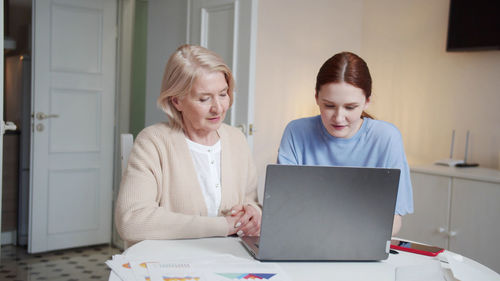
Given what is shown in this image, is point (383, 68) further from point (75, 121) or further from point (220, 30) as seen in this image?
point (75, 121)

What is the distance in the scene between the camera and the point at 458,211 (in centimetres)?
314

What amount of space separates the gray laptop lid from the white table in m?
0.03

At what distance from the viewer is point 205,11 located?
3.25 metres

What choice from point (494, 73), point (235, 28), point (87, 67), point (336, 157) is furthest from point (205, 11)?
point (494, 73)

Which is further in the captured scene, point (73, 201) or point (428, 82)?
point (73, 201)

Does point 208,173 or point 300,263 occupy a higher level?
point 208,173

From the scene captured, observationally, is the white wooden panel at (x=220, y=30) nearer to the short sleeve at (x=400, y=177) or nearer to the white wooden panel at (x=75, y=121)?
the white wooden panel at (x=75, y=121)

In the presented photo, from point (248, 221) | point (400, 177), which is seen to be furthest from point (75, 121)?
point (400, 177)

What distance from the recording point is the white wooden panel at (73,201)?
3812 mm

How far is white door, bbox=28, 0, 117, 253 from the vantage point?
146 inches

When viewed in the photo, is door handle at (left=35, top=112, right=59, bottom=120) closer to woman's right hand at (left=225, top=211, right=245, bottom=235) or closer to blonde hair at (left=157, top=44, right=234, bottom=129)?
blonde hair at (left=157, top=44, right=234, bottom=129)

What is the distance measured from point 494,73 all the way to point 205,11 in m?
2.06

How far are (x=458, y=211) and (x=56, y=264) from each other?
284 cm

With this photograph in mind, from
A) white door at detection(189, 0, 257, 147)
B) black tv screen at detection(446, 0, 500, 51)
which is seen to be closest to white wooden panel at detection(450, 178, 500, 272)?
black tv screen at detection(446, 0, 500, 51)
